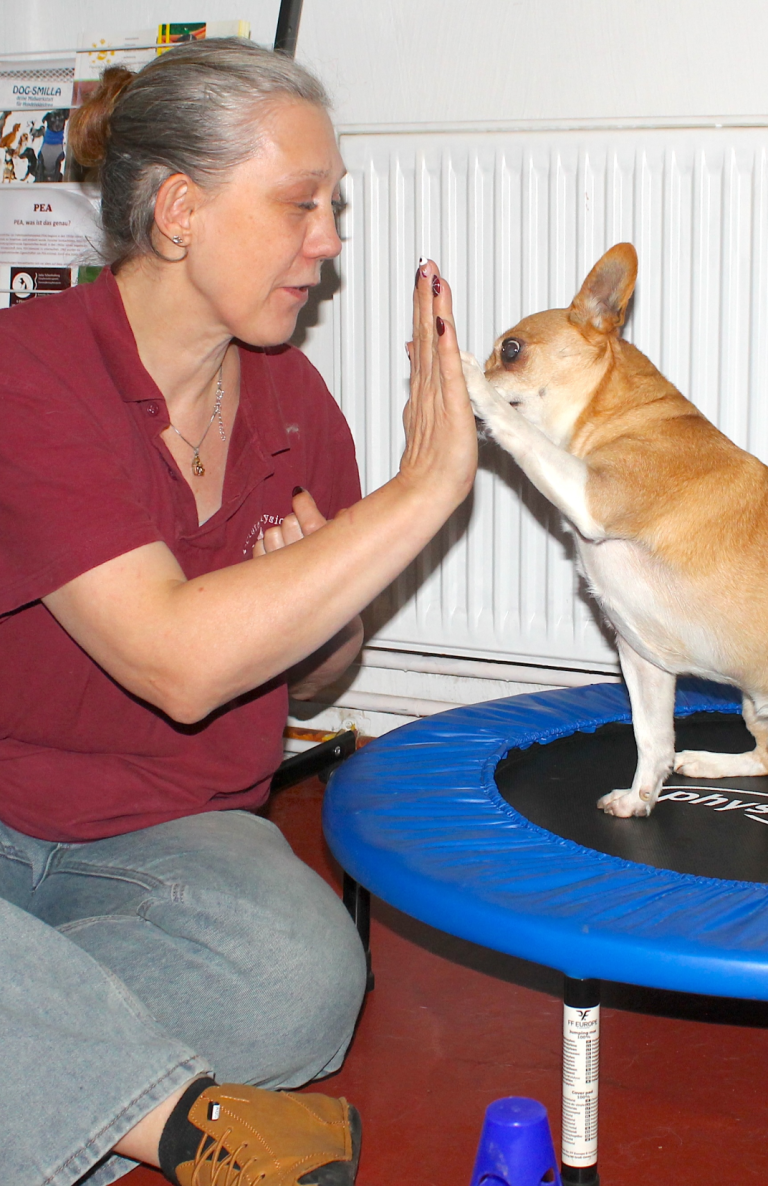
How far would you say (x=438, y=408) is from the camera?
1684mm

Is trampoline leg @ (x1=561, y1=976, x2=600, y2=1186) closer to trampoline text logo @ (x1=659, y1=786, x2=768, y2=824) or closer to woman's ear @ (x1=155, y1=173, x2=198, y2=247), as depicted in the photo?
trampoline text logo @ (x1=659, y1=786, x2=768, y2=824)

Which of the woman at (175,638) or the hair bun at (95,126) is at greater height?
the hair bun at (95,126)

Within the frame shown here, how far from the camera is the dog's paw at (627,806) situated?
2.10 meters

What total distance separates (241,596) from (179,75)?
0.81 metres

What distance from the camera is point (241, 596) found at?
5.17ft

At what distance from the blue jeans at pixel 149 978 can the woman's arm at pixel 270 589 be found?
0.90 ft

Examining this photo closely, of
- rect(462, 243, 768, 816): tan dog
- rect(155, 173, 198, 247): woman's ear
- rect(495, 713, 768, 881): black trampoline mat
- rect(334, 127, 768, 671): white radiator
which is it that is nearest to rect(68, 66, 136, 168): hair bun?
rect(155, 173, 198, 247): woman's ear

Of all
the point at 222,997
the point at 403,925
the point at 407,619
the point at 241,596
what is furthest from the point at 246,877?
the point at 407,619

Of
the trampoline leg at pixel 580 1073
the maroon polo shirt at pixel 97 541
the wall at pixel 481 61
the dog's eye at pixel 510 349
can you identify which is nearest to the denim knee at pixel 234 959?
the maroon polo shirt at pixel 97 541

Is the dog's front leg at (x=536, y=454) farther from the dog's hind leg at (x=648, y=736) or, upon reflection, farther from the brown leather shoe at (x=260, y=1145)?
the brown leather shoe at (x=260, y=1145)

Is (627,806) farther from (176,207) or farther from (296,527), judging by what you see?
(176,207)

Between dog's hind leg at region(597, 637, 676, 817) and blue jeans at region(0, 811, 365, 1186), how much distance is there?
59 cm

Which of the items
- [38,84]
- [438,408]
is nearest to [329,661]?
[438,408]

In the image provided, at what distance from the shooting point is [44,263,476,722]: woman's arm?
156cm
